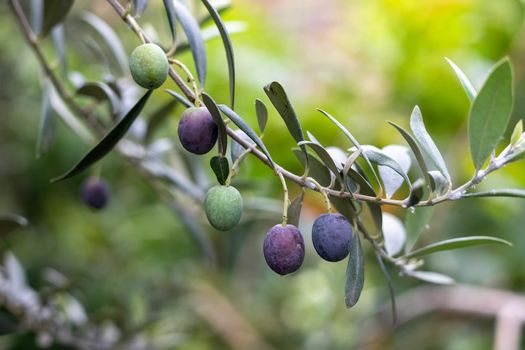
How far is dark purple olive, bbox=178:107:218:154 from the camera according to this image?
1.40 ft

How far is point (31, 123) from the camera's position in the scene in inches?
60.3

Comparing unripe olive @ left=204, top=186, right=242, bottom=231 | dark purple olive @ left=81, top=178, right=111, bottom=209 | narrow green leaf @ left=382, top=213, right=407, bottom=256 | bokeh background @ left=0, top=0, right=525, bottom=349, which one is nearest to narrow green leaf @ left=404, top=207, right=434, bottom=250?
narrow green leaf @ left=382, top=213, right=407, bottom=256

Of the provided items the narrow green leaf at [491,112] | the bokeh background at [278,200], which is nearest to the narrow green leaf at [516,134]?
the narrow green leaf at [491,112]

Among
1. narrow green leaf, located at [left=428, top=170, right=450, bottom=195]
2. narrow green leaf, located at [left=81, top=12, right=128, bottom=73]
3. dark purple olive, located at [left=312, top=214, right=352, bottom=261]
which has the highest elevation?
narrow green leaf, located at [left=81, top=12, right=128, bottom=73]

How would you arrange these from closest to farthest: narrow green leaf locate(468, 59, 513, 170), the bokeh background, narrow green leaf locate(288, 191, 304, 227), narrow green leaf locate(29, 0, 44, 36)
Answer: narrow green leaf locate(468, 59, 513, 170) → narrow green leaf locate(288, 191, 304, 227) → narrow green leaf locate(29, 0, 44, 36) → the bokeh background

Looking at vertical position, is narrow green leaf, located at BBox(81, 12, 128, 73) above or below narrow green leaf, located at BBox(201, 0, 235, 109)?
above

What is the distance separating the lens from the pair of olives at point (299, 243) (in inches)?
17.4

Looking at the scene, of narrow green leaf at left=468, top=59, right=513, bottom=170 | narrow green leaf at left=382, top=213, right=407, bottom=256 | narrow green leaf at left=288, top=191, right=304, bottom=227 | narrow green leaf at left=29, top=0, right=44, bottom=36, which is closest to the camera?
narrow green leaf at left=468, top=59, right=513, bottom=170

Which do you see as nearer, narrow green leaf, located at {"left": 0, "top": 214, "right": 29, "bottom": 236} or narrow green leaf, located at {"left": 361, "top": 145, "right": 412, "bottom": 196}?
narrow green leaf, located at {"left": 361, "top": 145, "right": 412, "bottom": 196}

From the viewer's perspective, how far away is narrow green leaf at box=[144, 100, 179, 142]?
2.48 ft

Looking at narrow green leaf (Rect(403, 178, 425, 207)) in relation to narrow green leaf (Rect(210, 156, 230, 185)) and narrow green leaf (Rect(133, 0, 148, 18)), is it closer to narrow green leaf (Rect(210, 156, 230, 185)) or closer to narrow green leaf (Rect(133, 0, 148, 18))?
narrow green leaf (Rect(210, 156, 230, 185))

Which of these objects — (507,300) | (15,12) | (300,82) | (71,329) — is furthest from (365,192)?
(300,82)

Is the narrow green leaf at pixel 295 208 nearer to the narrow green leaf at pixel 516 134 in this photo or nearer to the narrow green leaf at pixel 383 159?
the narrow green leaf at pixel 383 159

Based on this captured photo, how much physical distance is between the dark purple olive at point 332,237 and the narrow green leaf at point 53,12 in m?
0.38
